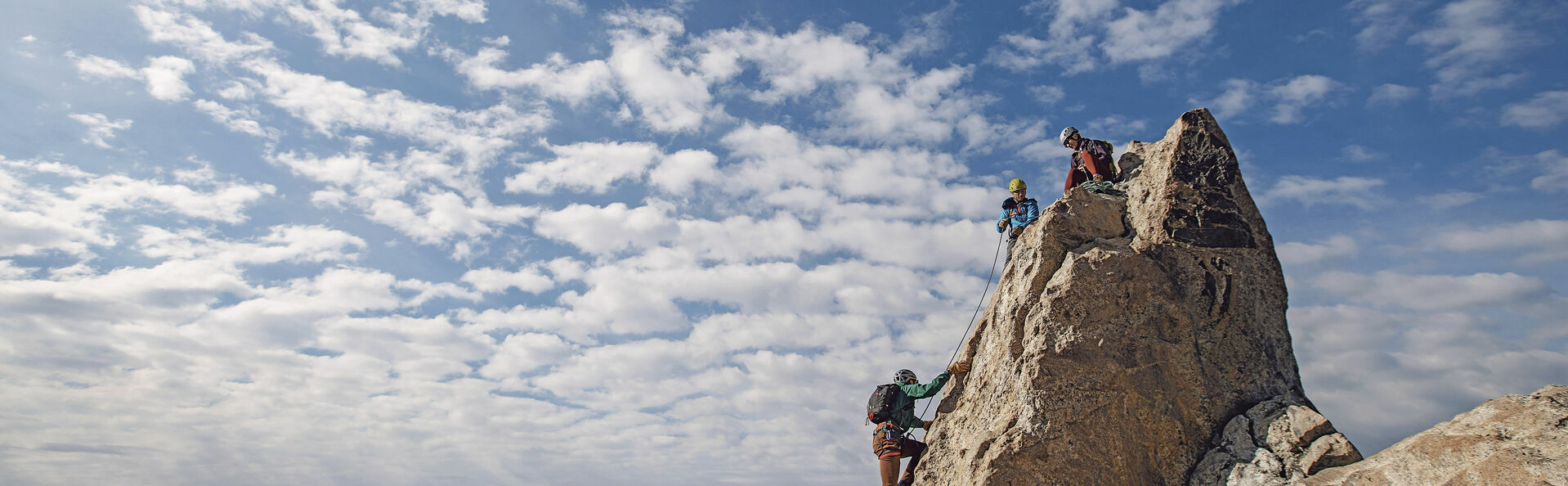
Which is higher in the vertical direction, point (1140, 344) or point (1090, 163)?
point (1090, 163)

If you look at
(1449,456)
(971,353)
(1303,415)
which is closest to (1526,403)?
(1449,456)

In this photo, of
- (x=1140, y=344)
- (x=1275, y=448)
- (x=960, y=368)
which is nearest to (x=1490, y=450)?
(x=1275, y=448)

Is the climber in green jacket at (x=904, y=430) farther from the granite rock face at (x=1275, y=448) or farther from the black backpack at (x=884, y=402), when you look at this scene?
the granite rock face at (x=1275, y=448)

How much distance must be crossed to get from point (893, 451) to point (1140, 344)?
12.8 ft

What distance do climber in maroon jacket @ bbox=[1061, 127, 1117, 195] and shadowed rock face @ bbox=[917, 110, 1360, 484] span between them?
1348 mm

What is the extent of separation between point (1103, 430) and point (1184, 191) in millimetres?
3602

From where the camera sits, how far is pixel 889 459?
12.2 meters

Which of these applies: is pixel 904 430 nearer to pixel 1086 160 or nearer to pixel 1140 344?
pixel 1140 344

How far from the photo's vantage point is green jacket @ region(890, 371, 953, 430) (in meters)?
12.4

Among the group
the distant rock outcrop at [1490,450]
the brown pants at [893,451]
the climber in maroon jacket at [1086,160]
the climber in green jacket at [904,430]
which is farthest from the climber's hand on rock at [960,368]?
the distant rock outcrop at [1490,450]

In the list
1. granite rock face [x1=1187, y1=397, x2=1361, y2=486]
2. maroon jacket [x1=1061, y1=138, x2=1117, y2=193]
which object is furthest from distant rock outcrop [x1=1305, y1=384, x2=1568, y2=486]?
maroon jacket [x1=1061, y1=138, x2=1117, y2=193]

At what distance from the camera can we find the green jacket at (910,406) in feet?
40.6

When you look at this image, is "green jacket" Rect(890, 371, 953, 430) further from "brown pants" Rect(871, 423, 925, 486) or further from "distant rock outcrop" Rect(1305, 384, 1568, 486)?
"distant rock outcrop" Rect(1305, 384, 1568, 486)

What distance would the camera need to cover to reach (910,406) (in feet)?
41.7
